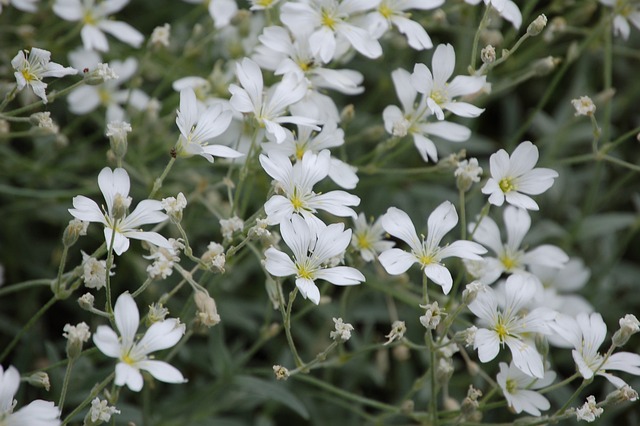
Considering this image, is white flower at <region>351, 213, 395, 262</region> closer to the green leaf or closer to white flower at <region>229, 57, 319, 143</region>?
white flower at <region>229, 57, 319, 143</region>

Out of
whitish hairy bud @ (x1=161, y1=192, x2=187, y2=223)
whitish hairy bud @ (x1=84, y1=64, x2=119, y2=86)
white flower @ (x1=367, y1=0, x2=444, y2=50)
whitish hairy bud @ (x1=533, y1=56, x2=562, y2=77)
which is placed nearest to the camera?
whitish hairy bud @ (x1=161, y1=192, x2=187, y2=223)

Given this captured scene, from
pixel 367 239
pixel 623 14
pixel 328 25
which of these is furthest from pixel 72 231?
pixel 623 14

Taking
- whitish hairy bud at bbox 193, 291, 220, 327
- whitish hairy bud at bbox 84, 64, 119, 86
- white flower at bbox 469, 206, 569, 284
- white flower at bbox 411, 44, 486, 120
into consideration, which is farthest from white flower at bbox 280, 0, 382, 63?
whitish hairy bud at bbox 193, 291, 220, 327

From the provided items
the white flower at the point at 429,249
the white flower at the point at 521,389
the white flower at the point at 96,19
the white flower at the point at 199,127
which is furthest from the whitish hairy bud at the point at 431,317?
the white flower at the point at 96,19

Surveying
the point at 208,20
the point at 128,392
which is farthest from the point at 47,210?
the point at 208,20

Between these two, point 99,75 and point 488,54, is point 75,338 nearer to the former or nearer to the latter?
point 99,75
